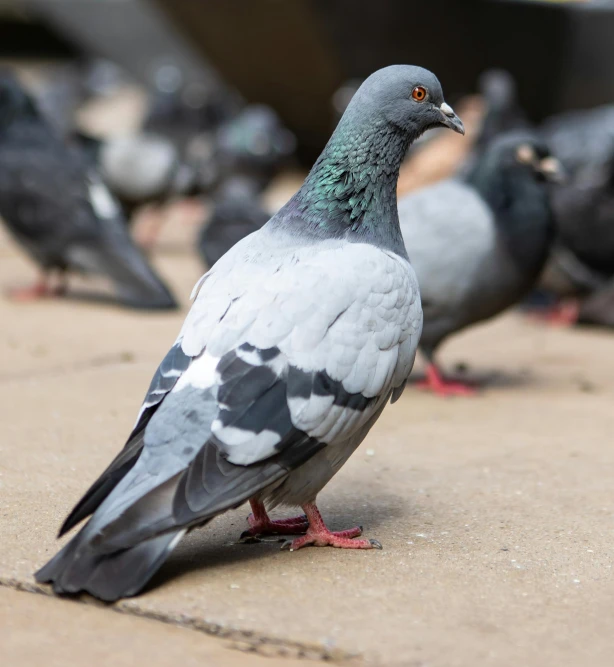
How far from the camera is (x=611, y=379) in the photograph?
6254 mm

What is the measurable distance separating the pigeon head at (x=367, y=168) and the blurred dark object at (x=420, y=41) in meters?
9.34

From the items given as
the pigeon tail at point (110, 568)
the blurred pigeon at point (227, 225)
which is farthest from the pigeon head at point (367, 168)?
the blurred pigeon at point (227, 225)

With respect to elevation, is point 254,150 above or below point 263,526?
above

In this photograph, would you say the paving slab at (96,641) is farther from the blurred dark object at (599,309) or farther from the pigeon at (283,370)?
the blurred dark object at (599,309)

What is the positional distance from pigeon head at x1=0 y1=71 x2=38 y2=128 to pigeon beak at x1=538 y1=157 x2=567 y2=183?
14.3 ft

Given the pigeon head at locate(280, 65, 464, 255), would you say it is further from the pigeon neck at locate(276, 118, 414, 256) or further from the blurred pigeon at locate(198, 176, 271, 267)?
the blurred pigeon at locate(198, 176, 271, 267)

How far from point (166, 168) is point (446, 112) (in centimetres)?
724

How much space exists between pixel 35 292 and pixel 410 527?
17.3 feet

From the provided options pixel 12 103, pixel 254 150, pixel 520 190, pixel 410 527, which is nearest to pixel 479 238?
pixel 520 190

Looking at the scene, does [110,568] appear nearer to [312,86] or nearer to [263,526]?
[263,526]

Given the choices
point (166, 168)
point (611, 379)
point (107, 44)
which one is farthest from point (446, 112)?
point (107, 44)

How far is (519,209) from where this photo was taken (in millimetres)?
6008

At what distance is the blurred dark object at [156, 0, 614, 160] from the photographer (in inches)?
505

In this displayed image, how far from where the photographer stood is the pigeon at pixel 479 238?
18.7 feet
